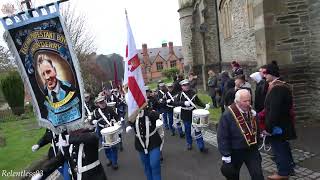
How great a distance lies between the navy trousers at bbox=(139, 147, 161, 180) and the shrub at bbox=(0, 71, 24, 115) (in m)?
25.4

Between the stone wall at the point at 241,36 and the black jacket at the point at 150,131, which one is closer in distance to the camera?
the black jacket at the point at 150,131

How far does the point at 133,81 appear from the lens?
23.6 feet

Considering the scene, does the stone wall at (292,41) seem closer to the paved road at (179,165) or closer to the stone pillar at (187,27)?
the paved road at (179,165)

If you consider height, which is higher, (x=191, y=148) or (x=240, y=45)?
(x=240, y=45)

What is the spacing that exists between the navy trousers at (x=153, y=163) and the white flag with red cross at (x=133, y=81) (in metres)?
0.73

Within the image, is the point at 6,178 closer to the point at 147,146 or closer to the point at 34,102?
the point at 147,146

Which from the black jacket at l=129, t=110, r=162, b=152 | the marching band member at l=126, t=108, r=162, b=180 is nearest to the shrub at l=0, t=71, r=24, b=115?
the black jacket at l=129, t=110, r=162, b=152

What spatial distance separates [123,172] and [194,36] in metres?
22.5

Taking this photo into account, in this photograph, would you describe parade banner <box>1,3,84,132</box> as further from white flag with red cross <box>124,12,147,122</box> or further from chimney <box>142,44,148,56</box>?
chimney <box>142,44,148,56</box>

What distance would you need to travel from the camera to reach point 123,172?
9.37m

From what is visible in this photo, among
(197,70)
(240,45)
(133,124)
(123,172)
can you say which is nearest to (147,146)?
(133,124)

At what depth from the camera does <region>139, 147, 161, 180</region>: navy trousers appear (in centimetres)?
710

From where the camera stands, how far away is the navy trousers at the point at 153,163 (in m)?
7.10

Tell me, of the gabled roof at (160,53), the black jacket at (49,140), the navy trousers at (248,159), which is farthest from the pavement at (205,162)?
the gabled roof at (160,53)
